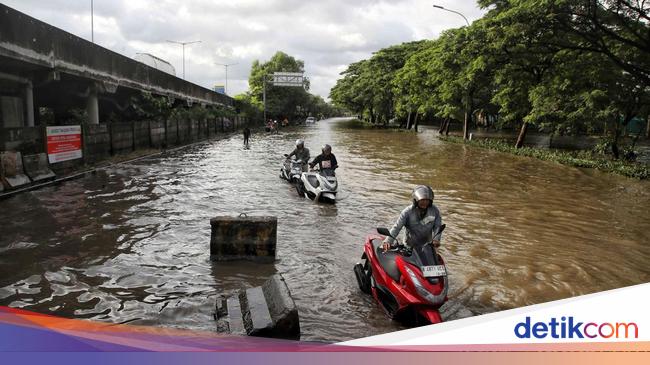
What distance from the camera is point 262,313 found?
4930mm

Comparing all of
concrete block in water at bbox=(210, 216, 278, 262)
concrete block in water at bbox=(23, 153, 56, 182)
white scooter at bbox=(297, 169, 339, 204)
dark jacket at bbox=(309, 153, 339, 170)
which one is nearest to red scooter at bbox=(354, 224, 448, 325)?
concrete block in water at bbox=(210, 216, 278, 262)

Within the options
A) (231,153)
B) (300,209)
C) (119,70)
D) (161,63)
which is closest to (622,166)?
(300,209)

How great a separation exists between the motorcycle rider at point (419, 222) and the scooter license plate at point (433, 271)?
2.17 feet

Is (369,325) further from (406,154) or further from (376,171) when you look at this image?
(406,154)

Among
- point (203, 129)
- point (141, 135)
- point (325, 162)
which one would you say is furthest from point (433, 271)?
point (203, 129)

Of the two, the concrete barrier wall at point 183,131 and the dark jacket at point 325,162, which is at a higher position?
the concrete barrier wall at point 183,131

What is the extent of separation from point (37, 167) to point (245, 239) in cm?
944

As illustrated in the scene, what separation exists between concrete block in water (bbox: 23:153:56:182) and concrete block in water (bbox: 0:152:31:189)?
23cm

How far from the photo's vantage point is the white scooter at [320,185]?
40.3 feet

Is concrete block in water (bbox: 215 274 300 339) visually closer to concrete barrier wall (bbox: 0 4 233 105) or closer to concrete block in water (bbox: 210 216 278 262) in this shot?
concrete block in water (bbox: 210 216 278 262)

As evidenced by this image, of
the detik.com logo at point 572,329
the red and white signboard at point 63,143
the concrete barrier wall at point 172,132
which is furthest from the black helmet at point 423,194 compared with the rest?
the concrete barrier wall at point 172,132

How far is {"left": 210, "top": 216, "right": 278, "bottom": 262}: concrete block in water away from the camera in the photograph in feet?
24.8

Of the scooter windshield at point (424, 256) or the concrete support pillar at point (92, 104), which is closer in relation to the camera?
the scooter windshield at point (424, 256)

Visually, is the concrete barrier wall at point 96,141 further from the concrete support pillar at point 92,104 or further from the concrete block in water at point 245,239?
the concrete block in water at point 245,239
